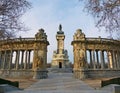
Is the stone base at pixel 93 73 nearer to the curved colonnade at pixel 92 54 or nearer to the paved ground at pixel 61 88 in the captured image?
the curved colonnade at pixel 92 54

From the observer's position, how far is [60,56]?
71.9 meters

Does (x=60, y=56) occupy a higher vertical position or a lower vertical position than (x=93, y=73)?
higher

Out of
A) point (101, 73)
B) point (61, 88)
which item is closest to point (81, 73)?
point (101, 73)

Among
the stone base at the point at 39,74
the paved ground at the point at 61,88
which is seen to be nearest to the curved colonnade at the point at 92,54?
the stone base at the point at 39,74

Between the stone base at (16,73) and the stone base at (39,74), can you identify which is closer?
the stone base at (39,74)

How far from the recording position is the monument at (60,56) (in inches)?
2793

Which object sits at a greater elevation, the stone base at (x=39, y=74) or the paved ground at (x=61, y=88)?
the stone base at (x=39, y=74)

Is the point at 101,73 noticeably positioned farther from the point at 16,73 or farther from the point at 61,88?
the point at 61,88

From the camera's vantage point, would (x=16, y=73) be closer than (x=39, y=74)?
No

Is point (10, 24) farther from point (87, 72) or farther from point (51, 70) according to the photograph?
point (51, 70)

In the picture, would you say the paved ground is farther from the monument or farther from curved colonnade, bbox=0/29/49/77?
the monument

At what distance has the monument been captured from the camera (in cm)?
7094

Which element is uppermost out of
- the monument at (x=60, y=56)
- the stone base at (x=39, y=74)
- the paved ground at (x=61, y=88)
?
the monument at (x=60, y=56)

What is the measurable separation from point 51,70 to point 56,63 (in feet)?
11.7
